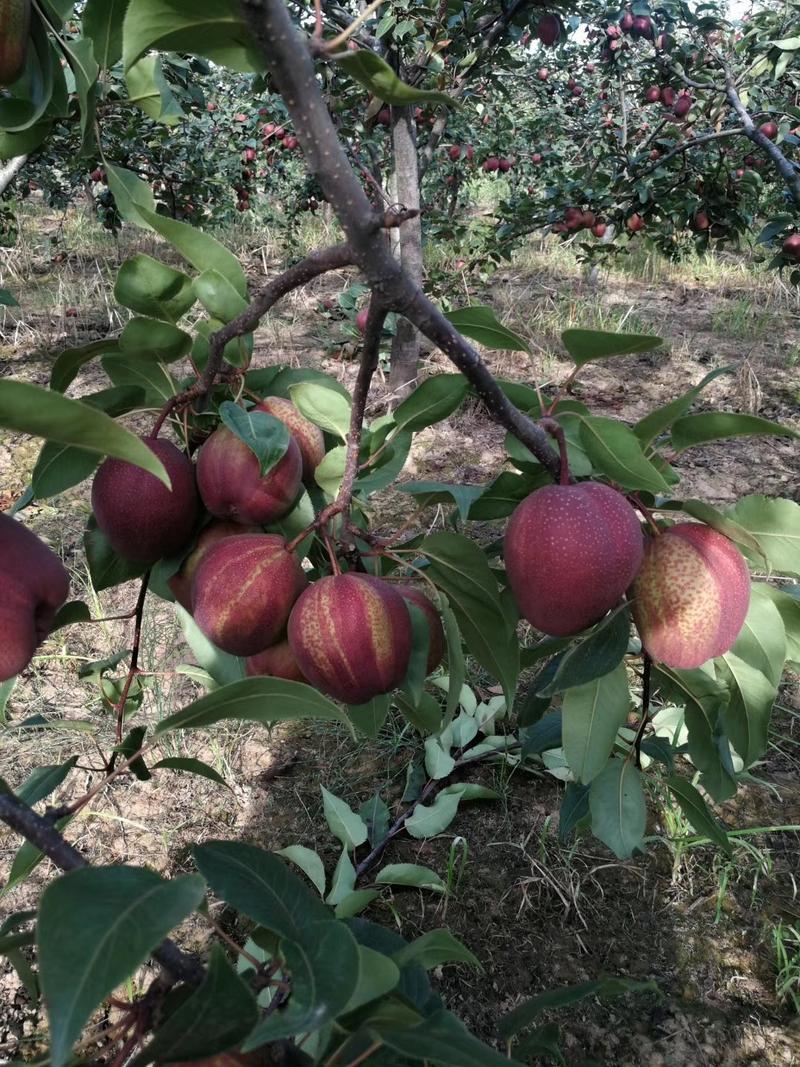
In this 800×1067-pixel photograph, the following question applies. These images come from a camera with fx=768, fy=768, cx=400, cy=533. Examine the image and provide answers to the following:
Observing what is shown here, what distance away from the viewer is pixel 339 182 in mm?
386

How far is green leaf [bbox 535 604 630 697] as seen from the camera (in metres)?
0.58

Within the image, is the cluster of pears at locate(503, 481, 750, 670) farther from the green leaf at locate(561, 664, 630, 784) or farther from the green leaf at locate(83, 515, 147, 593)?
the green leaf at locate(83, 515, 147, 593)

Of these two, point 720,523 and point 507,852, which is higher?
point 720,523

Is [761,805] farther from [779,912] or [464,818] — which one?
[464,818]

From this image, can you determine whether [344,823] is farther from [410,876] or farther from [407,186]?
[407,186]

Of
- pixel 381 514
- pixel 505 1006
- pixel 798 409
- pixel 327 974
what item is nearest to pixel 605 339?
pixel 327 974

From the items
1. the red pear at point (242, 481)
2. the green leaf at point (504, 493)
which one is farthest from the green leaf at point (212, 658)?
the green leaf at point (504, 493)

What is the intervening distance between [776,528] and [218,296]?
51cm

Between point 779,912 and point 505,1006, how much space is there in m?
0.47

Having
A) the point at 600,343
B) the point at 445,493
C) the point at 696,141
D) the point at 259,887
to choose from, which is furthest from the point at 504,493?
the point at 696,141

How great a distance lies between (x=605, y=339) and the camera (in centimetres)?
56

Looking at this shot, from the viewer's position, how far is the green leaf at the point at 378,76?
373 mm

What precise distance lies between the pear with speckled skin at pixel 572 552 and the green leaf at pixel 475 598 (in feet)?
0.10

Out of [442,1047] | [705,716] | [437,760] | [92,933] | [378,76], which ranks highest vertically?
[378,76]
